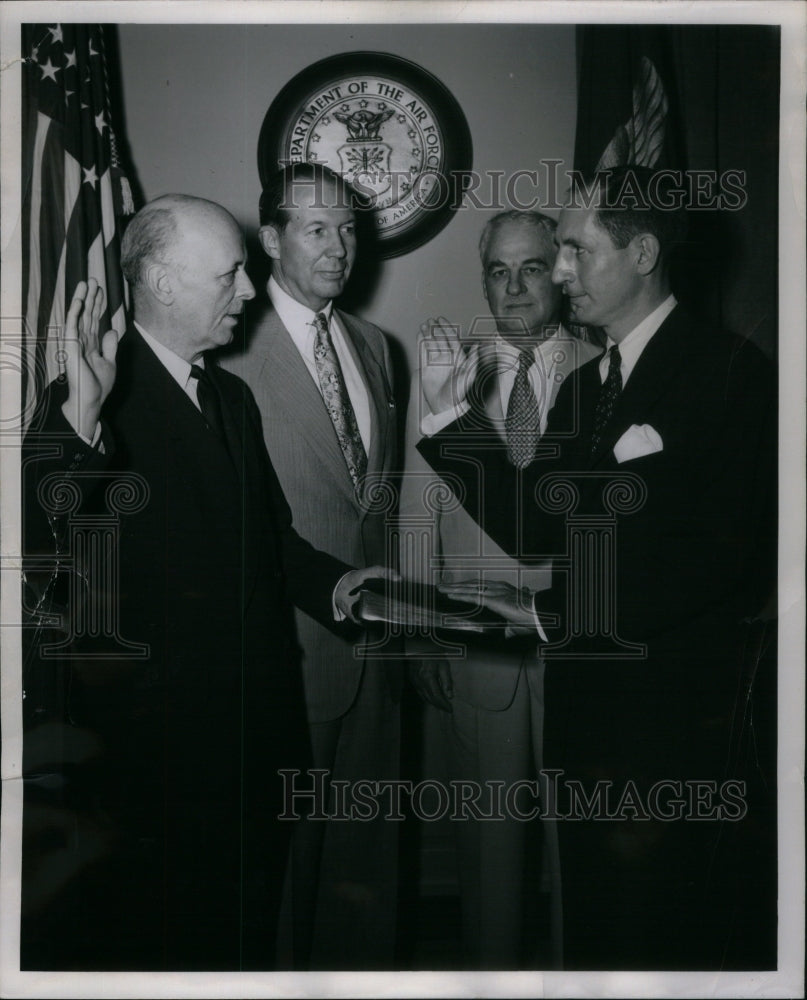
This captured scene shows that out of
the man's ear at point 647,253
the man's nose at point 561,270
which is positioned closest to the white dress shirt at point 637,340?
the man's ear at point 647,253

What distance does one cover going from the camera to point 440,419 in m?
3.27

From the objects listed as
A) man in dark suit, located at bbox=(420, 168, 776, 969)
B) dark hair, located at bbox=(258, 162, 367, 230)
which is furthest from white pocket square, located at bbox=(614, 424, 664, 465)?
dark hair, located at bbox=(258, 162, 367, 230)

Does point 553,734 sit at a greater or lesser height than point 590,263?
lesser

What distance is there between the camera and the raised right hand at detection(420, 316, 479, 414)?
3256 millimetres

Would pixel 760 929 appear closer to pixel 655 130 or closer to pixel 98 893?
pixel 98 893

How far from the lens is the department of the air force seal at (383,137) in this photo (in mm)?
3246

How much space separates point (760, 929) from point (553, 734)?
86cm

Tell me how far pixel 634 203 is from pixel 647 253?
0.15 m

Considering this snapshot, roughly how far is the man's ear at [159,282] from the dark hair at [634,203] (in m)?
1.20

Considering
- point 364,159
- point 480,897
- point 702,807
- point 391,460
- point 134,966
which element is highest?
→ point 364,159

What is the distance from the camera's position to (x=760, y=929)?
3.35 meters

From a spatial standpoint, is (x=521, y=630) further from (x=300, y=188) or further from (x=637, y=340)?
(x=300, y=188)

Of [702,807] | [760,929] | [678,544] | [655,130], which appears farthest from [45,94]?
[760,929]

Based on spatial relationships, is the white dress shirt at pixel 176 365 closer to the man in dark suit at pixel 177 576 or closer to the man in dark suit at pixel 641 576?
the man in dark suit at pixel 177 576
